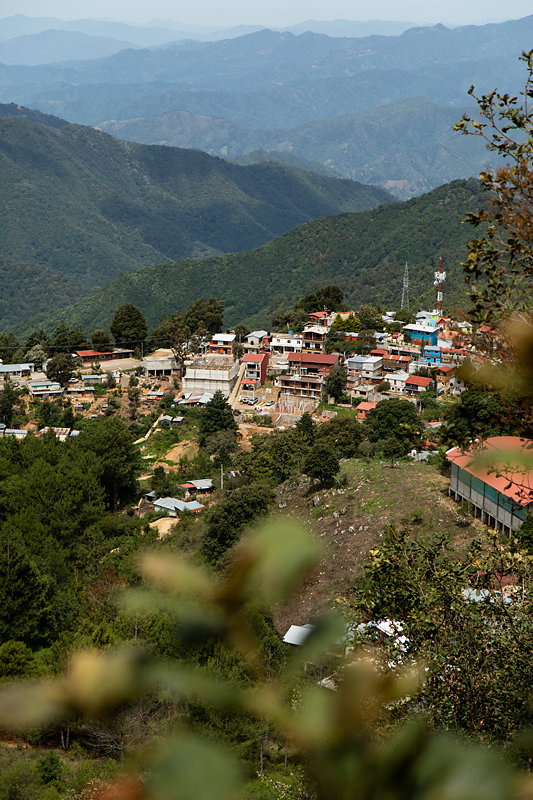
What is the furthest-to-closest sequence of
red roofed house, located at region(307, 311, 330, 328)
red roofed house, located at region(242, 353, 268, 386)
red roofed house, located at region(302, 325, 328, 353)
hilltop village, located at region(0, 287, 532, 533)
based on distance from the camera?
1. red roofed house, located at region(307, 311, 330, 328)
2. red roofed house, located at region(302, 325, 328, 353)
3. red roofed house, located at region(242, 353, 268, 386)
4. hilltop village, located at region(0, 287, 532, 533)

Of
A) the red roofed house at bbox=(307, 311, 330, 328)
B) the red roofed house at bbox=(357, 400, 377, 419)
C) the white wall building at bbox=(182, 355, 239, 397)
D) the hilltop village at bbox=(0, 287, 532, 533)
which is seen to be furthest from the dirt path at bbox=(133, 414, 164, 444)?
the red roofed house at bbox=(307, 311, 330, 328)

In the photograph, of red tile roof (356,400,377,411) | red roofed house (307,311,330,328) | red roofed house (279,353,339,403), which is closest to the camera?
red tile roof (356,400,377,411)

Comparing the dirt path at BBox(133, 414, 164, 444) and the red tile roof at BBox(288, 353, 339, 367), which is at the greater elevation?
the red tile roof at BBox(288, 353, 339, 367)

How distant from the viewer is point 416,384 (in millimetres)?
30719

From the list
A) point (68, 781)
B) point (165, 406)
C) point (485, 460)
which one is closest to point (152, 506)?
point (165, 406)

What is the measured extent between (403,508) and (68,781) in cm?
1125

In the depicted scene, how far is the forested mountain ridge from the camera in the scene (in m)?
137

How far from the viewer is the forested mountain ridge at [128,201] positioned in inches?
5384

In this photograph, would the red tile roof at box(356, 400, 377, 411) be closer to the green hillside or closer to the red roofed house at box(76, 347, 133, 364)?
the red roofed house at box(76, 347, 133, 364)

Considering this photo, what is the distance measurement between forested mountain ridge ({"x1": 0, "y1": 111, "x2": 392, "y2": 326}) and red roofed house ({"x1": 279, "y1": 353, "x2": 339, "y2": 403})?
86.7 m

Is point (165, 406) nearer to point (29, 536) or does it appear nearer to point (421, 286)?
point (29, 536)

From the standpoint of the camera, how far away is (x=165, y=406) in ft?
107

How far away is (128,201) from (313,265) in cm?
9647

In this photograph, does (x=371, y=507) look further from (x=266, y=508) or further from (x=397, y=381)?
(x=397, y=381)
